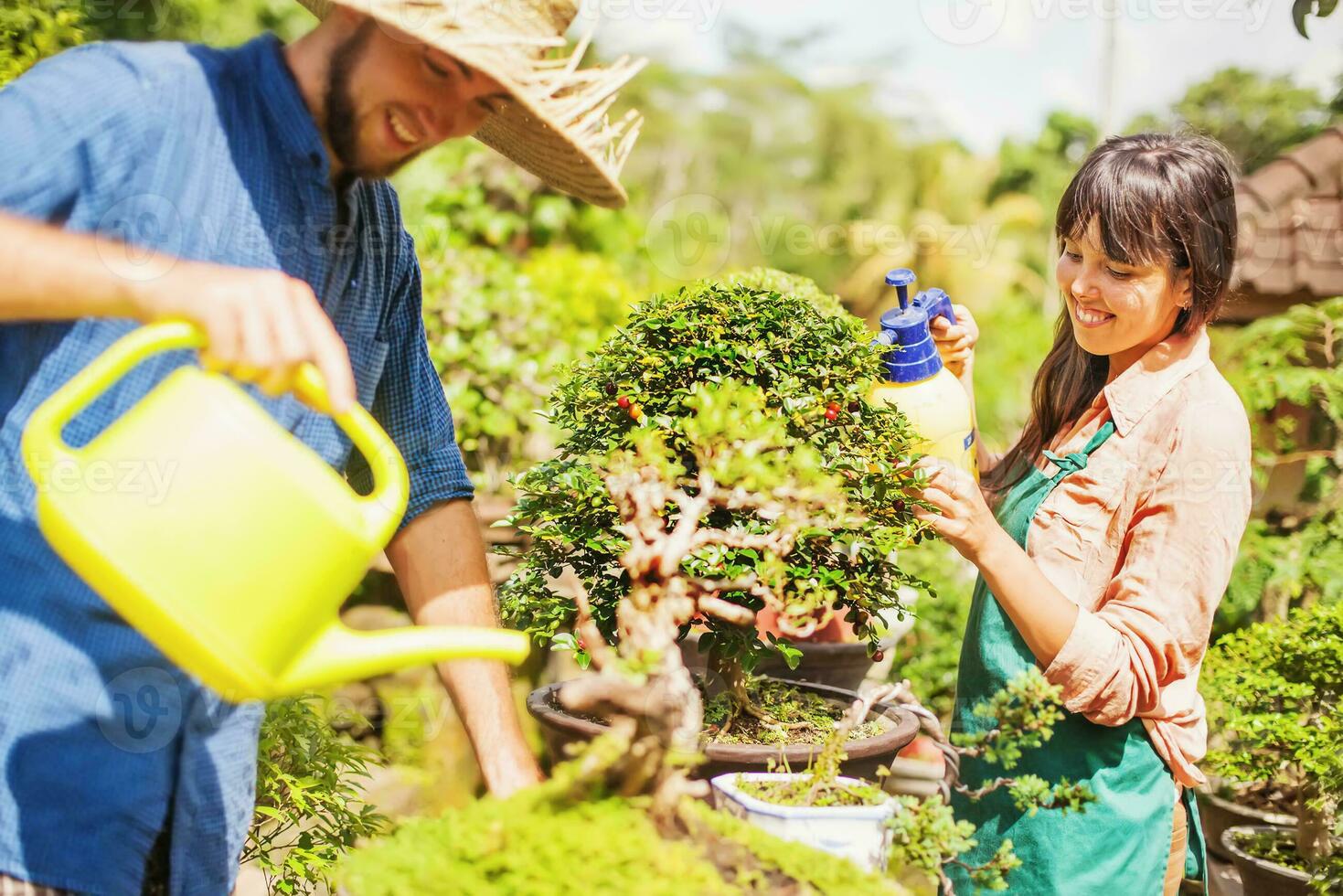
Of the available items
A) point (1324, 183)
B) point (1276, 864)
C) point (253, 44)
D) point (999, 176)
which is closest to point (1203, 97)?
point (999, 176)

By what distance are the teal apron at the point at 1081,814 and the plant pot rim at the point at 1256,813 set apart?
1.72m

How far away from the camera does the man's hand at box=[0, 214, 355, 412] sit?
112 centimetres

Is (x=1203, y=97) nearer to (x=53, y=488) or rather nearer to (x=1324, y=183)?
(x=1324, y=183)

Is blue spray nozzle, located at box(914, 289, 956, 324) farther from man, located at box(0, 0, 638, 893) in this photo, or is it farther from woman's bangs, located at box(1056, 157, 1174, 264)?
man, located at box(0, 0, 638, 893)

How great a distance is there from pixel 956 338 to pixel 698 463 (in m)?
0.85

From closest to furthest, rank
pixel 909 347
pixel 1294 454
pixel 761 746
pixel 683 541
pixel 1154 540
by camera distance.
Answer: pixel 683 541 < pixel 761 746 < pixel 1154 540 < pixel 909 347 < pixel 1294 454

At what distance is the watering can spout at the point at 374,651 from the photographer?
1.17 meters

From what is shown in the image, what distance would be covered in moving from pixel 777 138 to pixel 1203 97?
1198 cm

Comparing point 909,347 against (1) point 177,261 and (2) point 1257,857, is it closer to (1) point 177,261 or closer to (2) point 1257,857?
(1) point 177,261

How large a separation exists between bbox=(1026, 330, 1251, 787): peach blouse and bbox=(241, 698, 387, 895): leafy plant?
63.6 inches

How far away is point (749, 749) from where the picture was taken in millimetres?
1843

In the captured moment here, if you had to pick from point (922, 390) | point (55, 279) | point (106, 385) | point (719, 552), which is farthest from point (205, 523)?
point (922, 390)

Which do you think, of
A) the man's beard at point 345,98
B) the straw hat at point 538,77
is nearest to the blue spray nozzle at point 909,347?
the straw hat at point 538,77

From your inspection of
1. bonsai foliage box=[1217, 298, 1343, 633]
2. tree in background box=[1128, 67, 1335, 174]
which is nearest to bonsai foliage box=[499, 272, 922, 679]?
bonsai foliage box=[1217, 298, 1343, 633]
